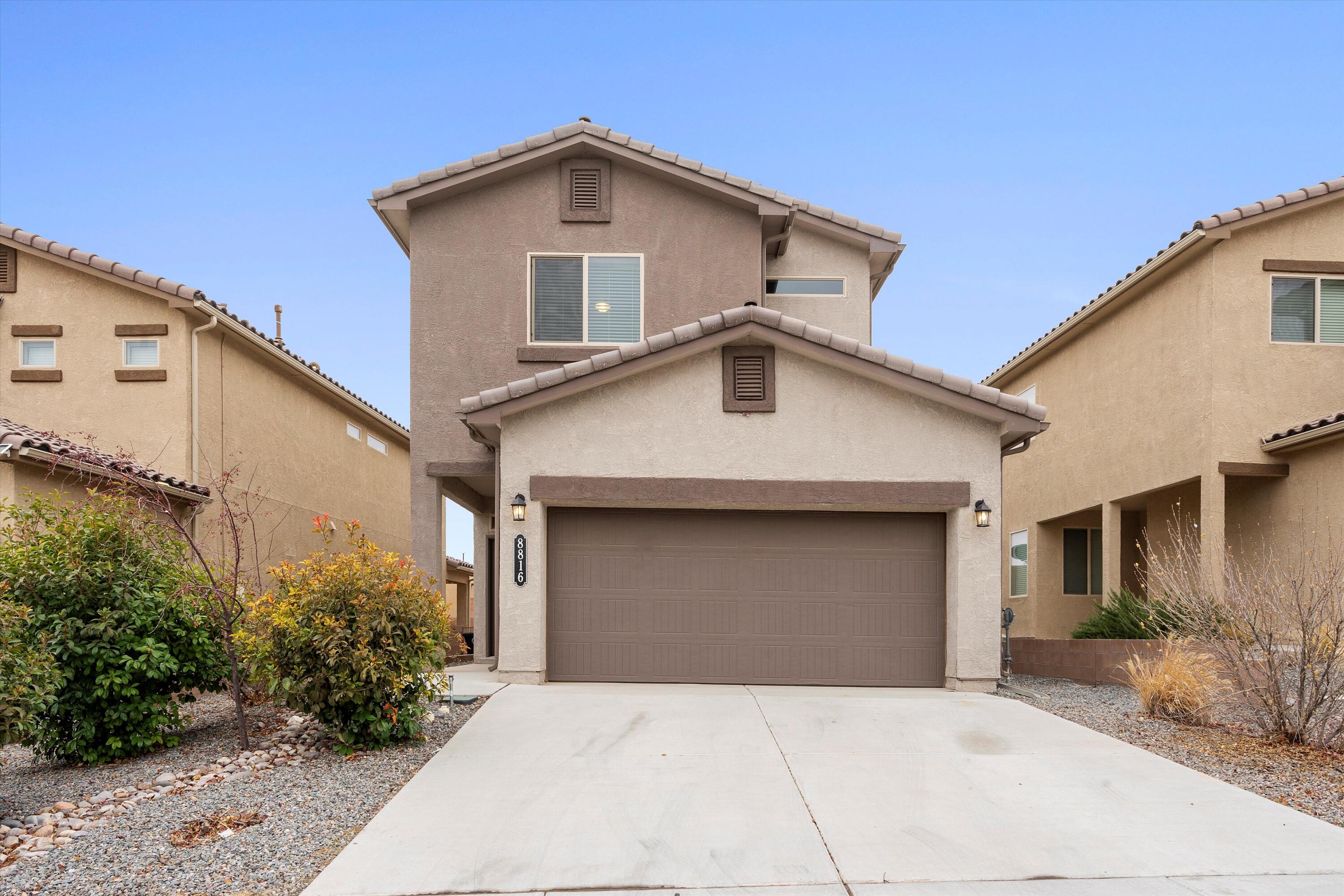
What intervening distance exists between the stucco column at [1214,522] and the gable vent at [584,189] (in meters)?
9.92

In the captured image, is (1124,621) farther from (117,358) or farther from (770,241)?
(117,358)

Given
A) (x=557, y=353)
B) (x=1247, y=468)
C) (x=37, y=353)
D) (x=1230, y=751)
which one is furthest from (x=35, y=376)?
(x=1247, y=468)

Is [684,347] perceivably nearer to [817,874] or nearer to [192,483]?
[817,874]

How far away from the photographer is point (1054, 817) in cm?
676

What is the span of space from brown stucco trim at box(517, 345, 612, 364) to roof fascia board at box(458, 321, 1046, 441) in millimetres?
2426

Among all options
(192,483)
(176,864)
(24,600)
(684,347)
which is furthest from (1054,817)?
(192,483)

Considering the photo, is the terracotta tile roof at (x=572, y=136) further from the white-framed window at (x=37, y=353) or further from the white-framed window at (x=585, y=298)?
the white-framed window at (x=37, y=353)

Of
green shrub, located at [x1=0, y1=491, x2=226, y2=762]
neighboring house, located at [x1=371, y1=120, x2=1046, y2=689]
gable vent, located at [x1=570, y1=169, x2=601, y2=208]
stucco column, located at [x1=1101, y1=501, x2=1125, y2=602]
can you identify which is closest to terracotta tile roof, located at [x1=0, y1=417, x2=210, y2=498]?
green shrub, located at [x1=0, y1=491, x2=226, y2=762]

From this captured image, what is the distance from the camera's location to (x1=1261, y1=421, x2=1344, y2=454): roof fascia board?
12.5 m

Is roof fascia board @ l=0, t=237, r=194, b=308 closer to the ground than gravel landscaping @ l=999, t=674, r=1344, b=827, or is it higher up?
higher up

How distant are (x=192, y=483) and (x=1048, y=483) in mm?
16053

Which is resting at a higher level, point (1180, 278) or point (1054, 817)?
point (1180, 278)

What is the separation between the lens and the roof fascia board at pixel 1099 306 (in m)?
14.3

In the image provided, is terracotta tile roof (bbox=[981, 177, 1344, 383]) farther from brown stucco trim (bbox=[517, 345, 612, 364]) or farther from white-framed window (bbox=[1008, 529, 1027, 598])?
brown stucco trim (bbox=[517, 345, 612, 364])
